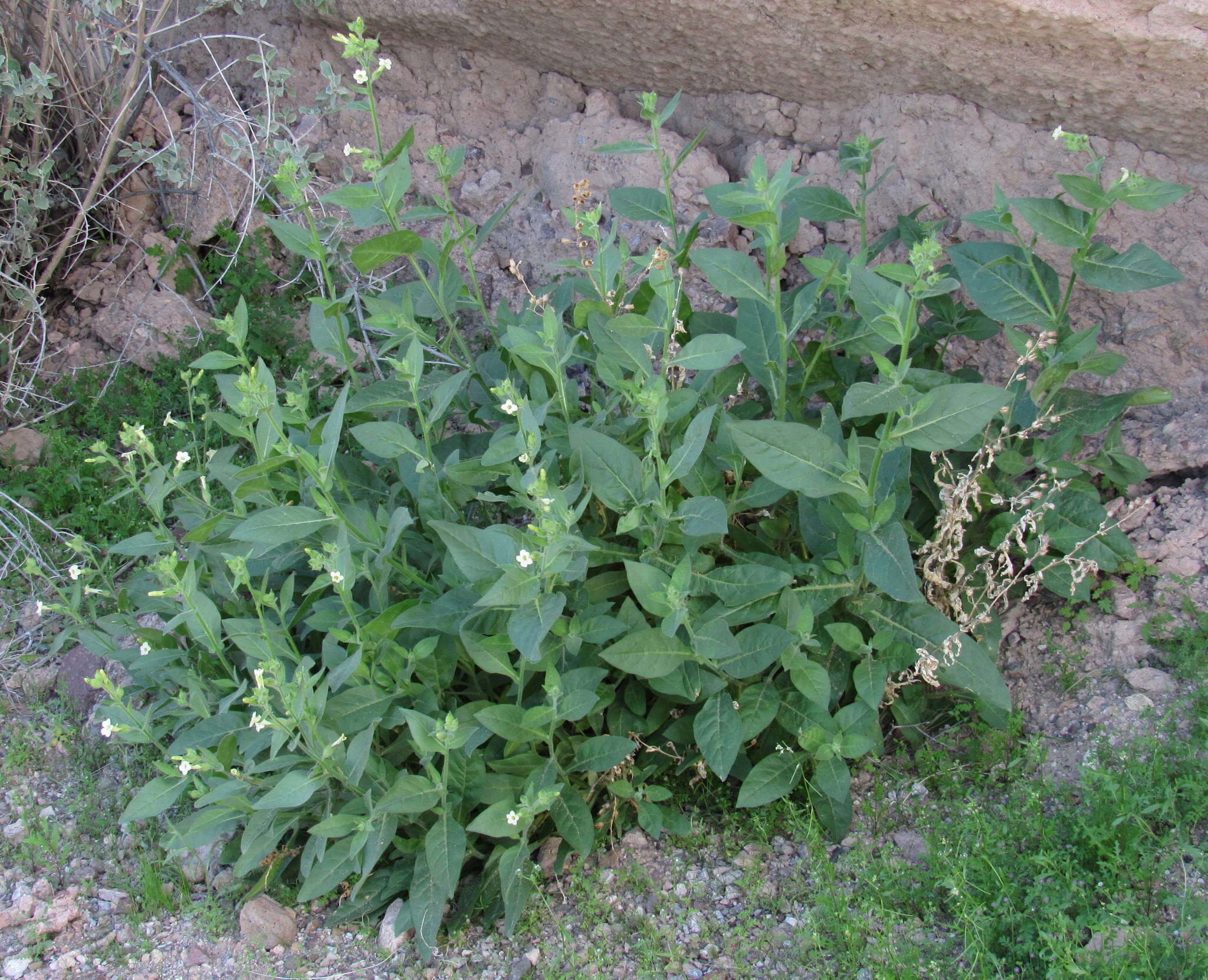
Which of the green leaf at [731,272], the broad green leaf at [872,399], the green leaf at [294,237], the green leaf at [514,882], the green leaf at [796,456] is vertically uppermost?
the green leaf at [731,272]

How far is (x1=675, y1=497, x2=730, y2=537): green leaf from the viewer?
2.39 m

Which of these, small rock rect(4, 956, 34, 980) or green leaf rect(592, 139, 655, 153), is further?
green leaf rect(592, 139, 655, 153)

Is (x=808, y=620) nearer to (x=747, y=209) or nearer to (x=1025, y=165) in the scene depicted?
(x=747, y=209)

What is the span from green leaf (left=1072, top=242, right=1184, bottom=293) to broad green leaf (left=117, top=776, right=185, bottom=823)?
266 centimetres

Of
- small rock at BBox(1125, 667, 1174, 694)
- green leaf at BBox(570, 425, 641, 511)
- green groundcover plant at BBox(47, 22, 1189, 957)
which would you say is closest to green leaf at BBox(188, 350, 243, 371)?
green groundcover plant at BBox(47, 22, 1189, 957)

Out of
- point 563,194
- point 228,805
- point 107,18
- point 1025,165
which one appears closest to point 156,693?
point 228,805

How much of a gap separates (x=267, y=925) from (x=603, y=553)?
1.24 m

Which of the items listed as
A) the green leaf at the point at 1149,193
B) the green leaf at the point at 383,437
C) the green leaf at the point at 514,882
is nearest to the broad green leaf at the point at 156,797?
the green leaf at the point at 514,882

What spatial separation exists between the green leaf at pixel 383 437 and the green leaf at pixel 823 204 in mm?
1430

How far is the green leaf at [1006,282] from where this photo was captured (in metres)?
2.81

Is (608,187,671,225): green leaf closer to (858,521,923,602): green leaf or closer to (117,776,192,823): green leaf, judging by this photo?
(858,521,923,602): green leaf

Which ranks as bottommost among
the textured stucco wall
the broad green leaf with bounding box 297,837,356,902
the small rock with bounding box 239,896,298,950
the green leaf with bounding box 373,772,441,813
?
the small rock with bounding box 239,896,298,950

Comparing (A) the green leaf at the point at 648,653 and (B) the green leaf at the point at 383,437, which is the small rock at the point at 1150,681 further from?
(B) the green leaf at the point at 383,437

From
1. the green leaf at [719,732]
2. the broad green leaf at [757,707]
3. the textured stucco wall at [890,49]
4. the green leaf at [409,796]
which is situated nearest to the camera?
the green leaf at [409,796]
